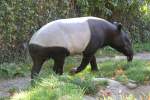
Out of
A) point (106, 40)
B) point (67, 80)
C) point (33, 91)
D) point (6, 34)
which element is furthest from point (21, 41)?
point (33, 91)

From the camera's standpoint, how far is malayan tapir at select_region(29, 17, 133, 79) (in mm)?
8922

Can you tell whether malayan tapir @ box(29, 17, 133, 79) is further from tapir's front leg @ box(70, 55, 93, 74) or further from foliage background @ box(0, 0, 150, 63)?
foliage background @ box(0, 0, 150, 63)

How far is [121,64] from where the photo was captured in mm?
10867

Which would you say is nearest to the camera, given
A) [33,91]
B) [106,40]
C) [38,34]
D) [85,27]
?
[33,91]

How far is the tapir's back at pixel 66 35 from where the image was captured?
29.2 feet

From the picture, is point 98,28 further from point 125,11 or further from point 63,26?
point 125,11

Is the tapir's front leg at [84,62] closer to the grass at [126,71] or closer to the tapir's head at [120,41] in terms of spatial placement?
the grass at [126,71]

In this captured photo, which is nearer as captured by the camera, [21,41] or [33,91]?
[33,91]

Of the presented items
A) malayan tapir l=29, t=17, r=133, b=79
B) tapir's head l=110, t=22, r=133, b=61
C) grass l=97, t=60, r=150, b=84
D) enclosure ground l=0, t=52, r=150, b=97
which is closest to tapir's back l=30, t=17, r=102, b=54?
malayan tapir l=29, t=17, r=133, b=79

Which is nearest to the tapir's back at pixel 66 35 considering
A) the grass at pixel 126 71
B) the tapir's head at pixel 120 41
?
the grass at pixel 126 71

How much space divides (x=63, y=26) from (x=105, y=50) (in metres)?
5.59

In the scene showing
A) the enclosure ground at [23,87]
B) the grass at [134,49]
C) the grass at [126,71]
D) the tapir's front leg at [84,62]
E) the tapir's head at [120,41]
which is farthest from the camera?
the grass at [134,49]

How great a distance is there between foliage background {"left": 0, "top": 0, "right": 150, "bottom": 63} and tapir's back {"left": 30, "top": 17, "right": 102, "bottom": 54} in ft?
9.23

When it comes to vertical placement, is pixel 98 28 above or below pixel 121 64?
above
